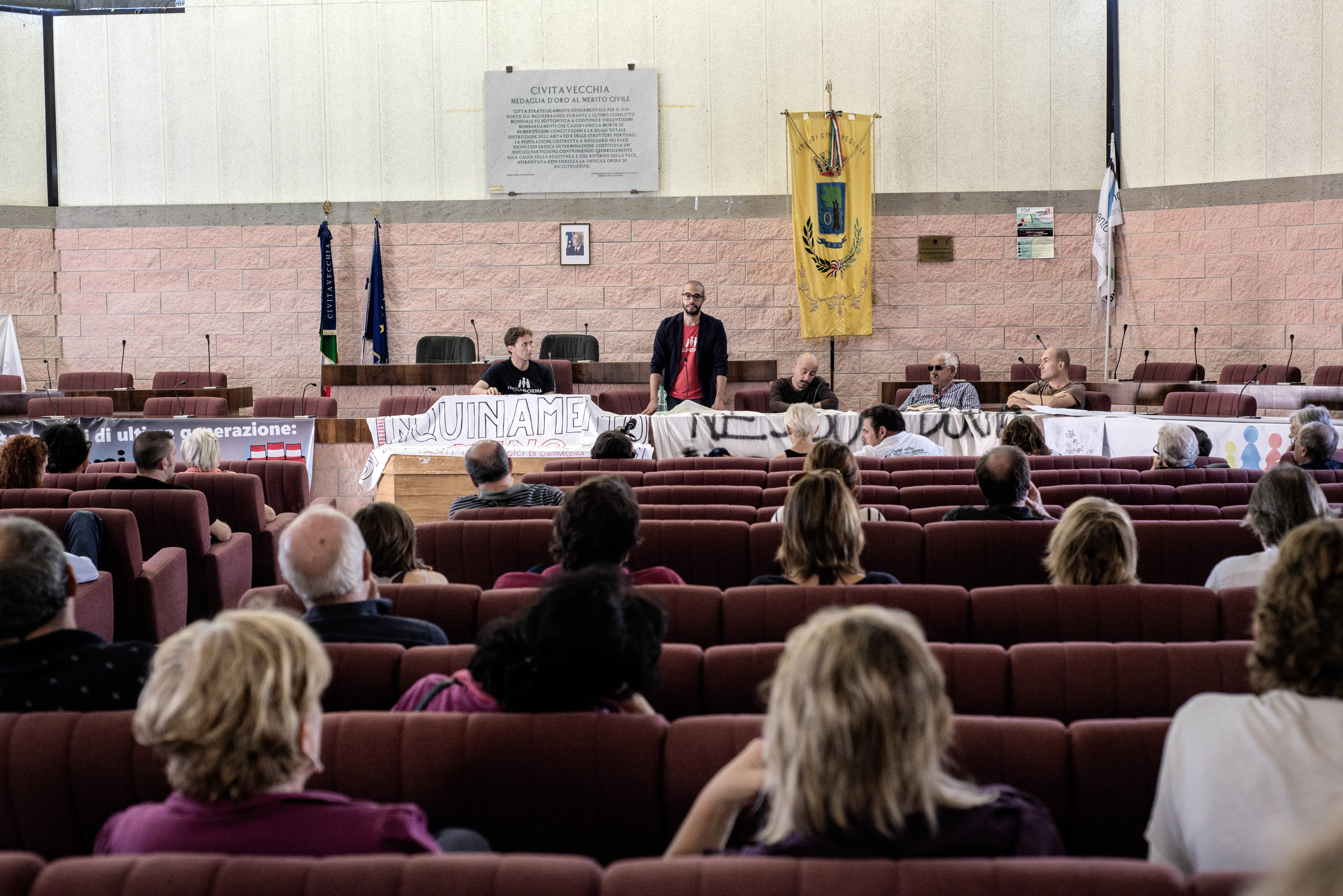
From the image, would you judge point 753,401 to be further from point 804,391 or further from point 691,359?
point 691,359

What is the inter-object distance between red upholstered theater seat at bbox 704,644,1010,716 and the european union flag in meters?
9.52

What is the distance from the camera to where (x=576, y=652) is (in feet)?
5.52

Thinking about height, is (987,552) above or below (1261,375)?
below

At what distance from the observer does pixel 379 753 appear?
1.66m

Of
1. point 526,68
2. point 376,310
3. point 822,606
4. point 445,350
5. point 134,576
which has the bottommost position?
point 134,576

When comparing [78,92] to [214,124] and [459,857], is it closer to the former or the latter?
[214,124]

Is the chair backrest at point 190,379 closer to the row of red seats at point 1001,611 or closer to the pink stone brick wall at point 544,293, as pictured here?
the pink stone brick wall at point 544,293

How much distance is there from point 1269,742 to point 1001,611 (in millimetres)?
1025

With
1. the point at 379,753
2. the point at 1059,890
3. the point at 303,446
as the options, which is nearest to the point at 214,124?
the point at 303,446

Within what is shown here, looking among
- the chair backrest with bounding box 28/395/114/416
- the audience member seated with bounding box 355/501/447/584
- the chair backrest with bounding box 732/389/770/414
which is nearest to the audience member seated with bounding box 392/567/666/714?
the audience member seated with bounding box 355/501/447/584

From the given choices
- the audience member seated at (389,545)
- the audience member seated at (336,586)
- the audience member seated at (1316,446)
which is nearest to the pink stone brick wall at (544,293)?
the audience member seated at (1316,446)

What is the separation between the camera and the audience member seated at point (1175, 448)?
16.1 feet

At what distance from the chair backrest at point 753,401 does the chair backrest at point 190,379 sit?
5.06 m

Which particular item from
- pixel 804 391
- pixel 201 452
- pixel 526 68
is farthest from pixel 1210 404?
pixel 526 68
